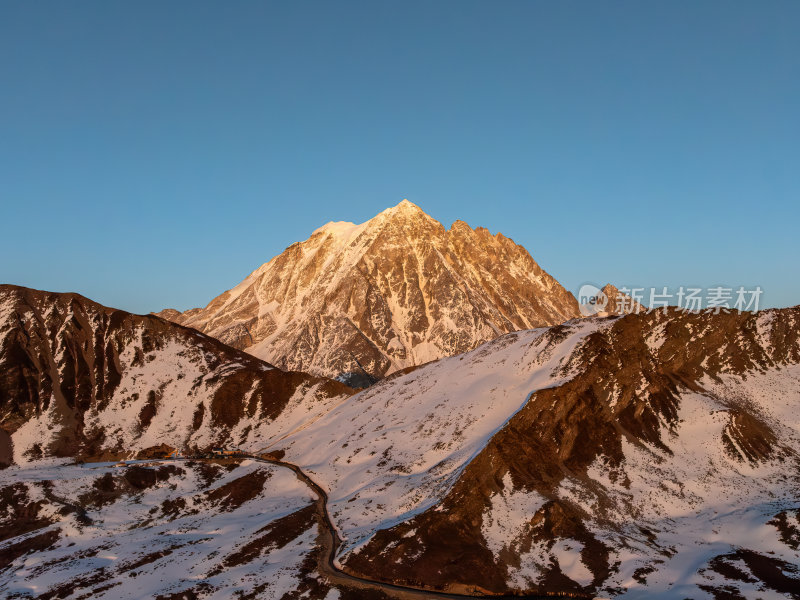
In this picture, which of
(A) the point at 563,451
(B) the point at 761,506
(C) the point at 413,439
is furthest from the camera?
(C) the point at 413,439

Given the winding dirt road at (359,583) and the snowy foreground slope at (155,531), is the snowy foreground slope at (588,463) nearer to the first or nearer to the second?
the winding dirt road at (359,583)

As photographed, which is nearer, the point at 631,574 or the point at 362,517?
the point at 631,574

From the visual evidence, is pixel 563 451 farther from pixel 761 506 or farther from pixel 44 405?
pixel 44 405

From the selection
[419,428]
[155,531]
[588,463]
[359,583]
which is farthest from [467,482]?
[155,531]

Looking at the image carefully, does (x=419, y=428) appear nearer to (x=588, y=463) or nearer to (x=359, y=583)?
(x=588, y=463)

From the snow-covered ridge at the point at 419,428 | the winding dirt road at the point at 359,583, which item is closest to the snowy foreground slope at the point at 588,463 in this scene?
the snow-covered ridge at the point at 419,428

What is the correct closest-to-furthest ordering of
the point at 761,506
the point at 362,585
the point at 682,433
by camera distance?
the point at 362,585 → the point at 761,506 → the point at 682,433

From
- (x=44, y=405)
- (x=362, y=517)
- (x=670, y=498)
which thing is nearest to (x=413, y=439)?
(x=362, y=517)
